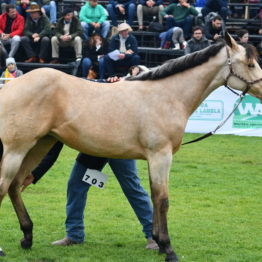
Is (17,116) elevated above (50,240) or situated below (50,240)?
above

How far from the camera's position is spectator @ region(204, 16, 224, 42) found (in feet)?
63.7

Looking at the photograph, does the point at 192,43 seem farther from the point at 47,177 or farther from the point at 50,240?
the point at 50,240

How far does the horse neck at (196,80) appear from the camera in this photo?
284 inches

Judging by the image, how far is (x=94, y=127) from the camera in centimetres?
701

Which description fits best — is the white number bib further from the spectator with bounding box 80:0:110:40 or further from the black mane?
the spectator with bounding box 80:0:110:40

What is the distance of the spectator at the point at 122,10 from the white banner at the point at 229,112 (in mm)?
6164

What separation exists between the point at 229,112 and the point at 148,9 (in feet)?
21.3

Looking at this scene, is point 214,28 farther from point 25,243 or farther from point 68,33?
point 25,243

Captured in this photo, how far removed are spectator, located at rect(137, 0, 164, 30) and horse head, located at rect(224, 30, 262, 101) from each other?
14.4 m

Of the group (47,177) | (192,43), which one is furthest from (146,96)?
(192,43)

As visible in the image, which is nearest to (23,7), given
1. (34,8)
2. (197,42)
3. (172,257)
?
(34,8)

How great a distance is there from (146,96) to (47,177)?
4870 mm

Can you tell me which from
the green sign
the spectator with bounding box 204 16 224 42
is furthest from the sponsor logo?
the spectator with bounding box 204 16 224 42

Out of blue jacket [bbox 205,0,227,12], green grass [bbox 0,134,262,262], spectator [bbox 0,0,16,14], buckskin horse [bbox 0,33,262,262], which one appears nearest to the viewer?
buckskin horse [bbox 0,33,262,262]
